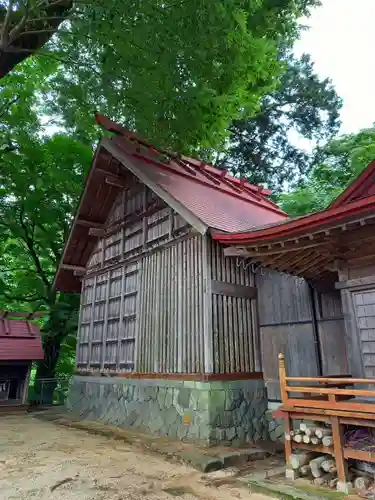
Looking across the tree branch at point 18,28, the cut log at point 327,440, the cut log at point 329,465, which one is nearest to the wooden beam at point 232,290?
the cut log at point 327,440

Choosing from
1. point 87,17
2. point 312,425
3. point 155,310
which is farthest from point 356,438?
point 87,17

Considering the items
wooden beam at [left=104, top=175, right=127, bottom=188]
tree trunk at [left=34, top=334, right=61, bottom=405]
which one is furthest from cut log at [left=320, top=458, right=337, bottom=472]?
tree trunk at [left=34, top=334, right=61, bottom=405]

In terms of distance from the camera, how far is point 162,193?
884 centimetres

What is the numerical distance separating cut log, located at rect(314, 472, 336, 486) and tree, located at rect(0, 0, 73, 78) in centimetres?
741

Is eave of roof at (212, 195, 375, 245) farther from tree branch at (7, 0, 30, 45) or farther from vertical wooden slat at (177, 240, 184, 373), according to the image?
tree branch at (7, 0, 30, 45)

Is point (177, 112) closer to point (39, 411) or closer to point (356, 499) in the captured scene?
point (356, 499)

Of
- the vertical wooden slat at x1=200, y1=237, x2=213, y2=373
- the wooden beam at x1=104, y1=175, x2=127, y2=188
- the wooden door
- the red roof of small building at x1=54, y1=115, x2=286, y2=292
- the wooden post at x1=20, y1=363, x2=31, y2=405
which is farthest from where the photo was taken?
the wooden post at x1=20, y1=363, x2=31, y2=405

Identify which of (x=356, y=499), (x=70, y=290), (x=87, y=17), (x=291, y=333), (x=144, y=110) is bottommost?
(x=356, y=499)

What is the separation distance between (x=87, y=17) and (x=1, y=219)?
10.7 metres

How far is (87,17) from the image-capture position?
20.4ft

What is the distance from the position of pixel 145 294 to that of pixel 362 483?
625 centimetres

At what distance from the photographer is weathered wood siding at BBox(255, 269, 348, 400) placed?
7383 mm

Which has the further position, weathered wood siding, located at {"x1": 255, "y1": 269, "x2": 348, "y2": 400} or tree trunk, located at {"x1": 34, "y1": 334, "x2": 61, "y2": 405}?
tree trunk, located at {"x1": 34, "y1": 334, "x2": 61, "y2": 405}

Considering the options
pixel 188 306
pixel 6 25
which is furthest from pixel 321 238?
pixel 6 25
